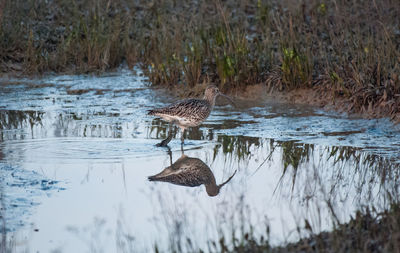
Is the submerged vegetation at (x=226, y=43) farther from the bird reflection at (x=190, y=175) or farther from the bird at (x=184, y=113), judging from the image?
the bird reflection at (x=190, y=175)

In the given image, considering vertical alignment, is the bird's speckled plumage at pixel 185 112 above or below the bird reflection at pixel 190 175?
above

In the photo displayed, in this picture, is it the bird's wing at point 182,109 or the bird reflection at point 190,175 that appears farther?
the bird's wing at point 182,109

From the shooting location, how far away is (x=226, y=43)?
1344 centimetres

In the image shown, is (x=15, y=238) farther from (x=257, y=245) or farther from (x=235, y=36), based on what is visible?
(x=235, y=36)

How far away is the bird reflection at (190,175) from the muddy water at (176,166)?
0.04 metres

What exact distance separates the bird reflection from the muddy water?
4cm

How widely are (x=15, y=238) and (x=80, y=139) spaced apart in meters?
4.16

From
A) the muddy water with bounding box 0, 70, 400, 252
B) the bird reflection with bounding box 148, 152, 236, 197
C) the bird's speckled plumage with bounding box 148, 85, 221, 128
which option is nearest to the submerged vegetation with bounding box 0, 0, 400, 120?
the muddy water with bounding box 0, 70, 400, 252

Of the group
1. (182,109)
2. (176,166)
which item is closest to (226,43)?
(182,109)

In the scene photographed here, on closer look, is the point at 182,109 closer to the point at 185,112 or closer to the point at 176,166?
the point at 185,112

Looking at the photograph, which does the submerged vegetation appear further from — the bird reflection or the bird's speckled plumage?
the bird reflection

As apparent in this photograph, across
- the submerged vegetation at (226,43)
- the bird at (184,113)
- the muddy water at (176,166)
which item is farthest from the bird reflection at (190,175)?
the submerged vegetation at (226,43)

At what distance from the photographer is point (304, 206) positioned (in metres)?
6.79

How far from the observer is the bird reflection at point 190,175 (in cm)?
796
